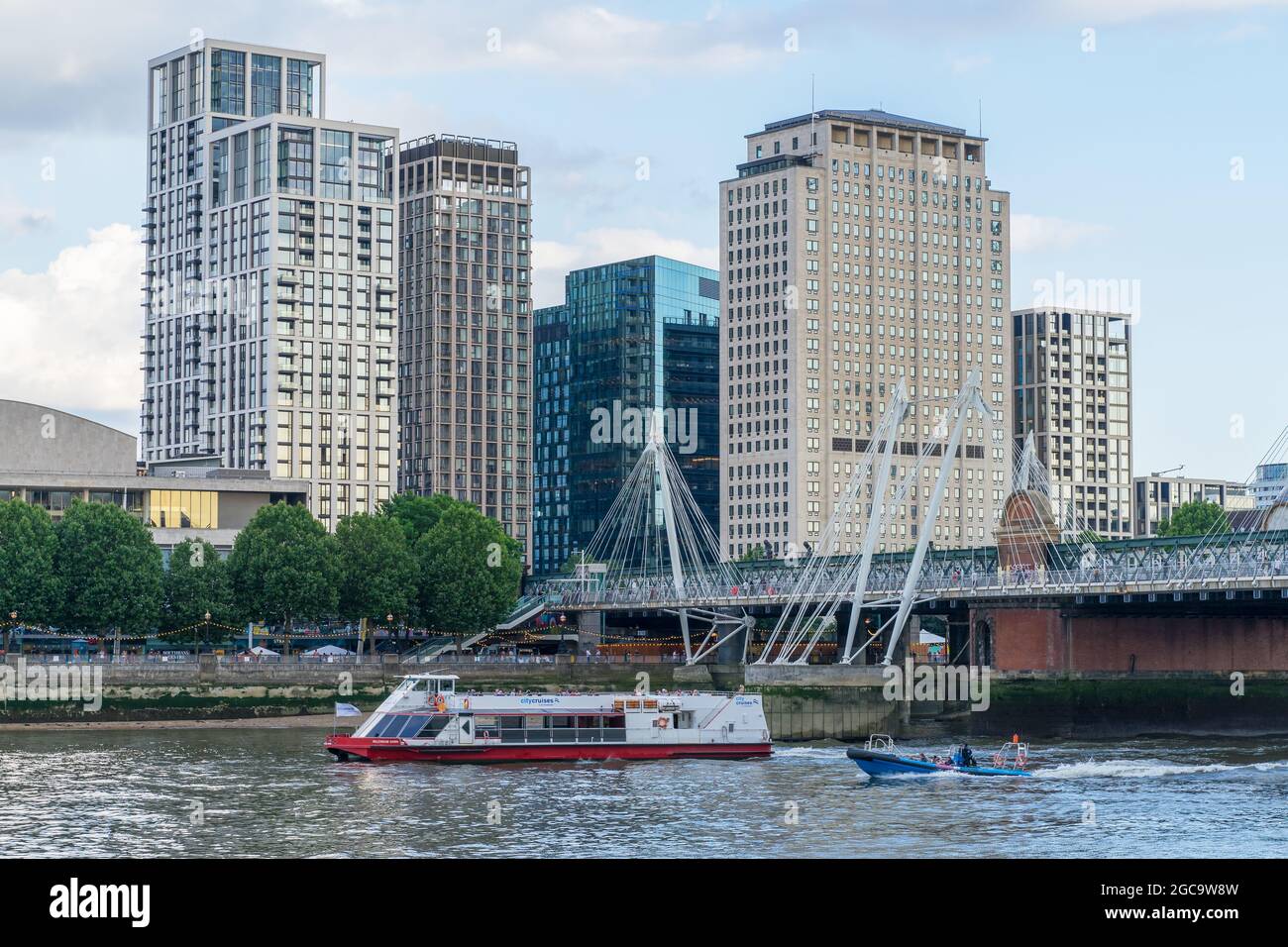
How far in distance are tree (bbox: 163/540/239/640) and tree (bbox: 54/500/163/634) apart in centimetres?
200

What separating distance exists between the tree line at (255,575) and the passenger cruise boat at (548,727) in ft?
136

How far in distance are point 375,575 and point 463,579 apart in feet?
23.6

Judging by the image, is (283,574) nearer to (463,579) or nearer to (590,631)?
(463,579)

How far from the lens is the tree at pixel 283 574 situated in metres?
136

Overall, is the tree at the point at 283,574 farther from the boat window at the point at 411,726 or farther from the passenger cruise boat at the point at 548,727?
the boat window at the point at 411,726

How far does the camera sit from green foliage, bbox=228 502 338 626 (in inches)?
5364

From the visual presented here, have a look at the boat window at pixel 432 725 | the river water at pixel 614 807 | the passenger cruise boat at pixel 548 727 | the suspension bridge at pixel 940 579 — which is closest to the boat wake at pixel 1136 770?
the river water at pixel 614 807

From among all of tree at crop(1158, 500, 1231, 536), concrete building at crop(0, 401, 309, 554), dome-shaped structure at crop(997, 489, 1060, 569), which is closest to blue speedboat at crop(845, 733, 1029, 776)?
dome-shaped structure at crop(997, 489, 1060, 569)

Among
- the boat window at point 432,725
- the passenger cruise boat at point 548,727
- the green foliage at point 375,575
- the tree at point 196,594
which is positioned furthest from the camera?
the green foliage at point 375,575

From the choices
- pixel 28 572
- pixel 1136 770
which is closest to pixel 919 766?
pixel 1136 770

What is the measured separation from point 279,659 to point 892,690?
40619 mm

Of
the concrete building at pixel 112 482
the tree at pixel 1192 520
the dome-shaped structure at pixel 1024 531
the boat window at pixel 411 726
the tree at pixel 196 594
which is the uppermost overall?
the concrete building at pixel 112 482

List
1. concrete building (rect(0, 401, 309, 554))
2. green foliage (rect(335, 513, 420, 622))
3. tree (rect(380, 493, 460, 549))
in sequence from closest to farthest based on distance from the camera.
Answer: green foliage (rect(335, 513, 420, 622)) < concrete building (rect(0, 401, 309, 554)) < tree (rect(380, 493, 460, 549))

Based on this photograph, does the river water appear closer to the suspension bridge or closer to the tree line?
the suspension bridge
